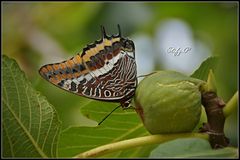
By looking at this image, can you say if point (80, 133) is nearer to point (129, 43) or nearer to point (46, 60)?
point (129, 43)

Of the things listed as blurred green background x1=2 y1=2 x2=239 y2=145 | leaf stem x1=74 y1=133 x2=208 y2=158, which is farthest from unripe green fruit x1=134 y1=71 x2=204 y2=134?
blurred green background x1=2 y1=2 x2=239 y2=145

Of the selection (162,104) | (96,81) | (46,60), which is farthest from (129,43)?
(46,60)

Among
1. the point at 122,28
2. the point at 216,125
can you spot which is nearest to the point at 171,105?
the point at 216,125

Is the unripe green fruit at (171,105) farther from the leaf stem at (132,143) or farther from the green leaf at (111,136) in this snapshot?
the green leaf at (111,136)

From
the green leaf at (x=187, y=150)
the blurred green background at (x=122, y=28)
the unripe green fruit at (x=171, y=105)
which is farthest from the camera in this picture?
the blurred green background at (x=122, y=28)

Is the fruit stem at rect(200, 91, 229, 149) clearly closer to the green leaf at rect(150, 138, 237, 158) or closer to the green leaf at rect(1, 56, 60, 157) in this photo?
the green leaf at rect(150, 138, 237, 158)

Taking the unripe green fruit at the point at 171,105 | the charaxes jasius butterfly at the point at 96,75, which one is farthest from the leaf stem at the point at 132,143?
the charaxes jasius butterfly at the point at 96,75
